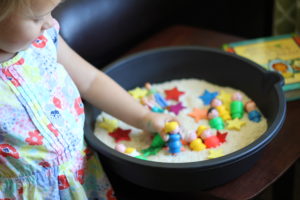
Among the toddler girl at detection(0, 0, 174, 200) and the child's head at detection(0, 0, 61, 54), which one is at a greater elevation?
the child's head at detection(0, 0, 61, 54)

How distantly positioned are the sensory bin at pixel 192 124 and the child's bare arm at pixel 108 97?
0.13 feet

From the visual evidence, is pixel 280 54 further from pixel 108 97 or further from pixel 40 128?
pixel 40 128

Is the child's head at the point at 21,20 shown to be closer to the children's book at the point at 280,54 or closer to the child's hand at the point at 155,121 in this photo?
the child's hand at the point at 155,121

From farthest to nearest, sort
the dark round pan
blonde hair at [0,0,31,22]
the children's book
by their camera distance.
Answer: the children's book < the dark round pan < blonde hair at [0,0,31,22]

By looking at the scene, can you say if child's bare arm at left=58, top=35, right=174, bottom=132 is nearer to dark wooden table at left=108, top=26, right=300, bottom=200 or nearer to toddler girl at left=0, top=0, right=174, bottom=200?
toddler girl at left=0, top=0, right=174, bottom=200

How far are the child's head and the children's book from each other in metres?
0.52

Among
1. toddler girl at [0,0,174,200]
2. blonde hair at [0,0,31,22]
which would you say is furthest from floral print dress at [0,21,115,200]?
blonde hair at [0,0,31,22]

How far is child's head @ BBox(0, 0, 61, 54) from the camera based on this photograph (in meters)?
0.54

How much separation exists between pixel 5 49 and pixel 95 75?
0.21m

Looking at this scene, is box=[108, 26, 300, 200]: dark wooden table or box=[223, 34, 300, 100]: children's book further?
box=[223, 34, 300, 100]: children's book

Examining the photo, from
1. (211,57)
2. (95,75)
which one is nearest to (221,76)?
(211,57)

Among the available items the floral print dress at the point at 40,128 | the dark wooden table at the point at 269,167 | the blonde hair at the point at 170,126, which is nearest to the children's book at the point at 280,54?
the dark wooden table at the point at 269,167

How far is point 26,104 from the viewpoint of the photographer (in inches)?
24.9

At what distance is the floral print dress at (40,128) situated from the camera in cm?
63
